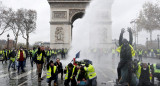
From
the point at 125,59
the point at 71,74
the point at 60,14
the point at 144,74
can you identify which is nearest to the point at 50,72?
the point at 71,74

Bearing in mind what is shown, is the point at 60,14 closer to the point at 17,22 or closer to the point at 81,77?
the point at 17,22

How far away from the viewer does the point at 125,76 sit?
323 inches

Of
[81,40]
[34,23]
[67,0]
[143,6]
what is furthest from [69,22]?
[81,40]

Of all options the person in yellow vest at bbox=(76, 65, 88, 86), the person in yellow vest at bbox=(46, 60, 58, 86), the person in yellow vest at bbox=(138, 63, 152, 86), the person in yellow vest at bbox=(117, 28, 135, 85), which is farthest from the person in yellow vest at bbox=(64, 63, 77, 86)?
the person in yellow vest at bbox=(138, 63, 152, 86)

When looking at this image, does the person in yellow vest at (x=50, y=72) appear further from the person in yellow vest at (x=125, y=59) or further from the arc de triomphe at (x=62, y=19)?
the arc de triomphe at (x=62, y=19)

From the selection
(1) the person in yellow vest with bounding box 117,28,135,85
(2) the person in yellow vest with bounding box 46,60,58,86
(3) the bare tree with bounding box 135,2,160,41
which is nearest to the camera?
(1) the person in yellow vest with bounding box 117,28,135,85

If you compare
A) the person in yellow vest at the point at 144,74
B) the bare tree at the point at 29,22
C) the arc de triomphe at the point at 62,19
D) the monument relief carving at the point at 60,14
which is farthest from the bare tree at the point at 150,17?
the person in yellow vest at the point at 144,74

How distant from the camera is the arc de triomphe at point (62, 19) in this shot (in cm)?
4455

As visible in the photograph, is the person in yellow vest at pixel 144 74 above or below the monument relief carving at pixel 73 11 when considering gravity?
below

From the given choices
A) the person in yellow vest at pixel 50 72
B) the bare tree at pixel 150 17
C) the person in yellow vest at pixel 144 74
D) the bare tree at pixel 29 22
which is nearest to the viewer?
the person in yellow vest at pixel 50 72

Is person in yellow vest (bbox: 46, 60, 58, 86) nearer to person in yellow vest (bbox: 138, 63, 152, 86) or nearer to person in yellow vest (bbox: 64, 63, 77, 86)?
person in yellow vest (bbox: 64, 63, 77, 86)

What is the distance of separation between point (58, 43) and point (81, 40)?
79.2 ft

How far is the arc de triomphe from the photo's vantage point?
146ft

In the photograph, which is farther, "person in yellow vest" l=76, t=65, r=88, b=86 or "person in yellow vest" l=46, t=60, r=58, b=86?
"person in yellow vest" l=46, t=60, r=58, b=86
